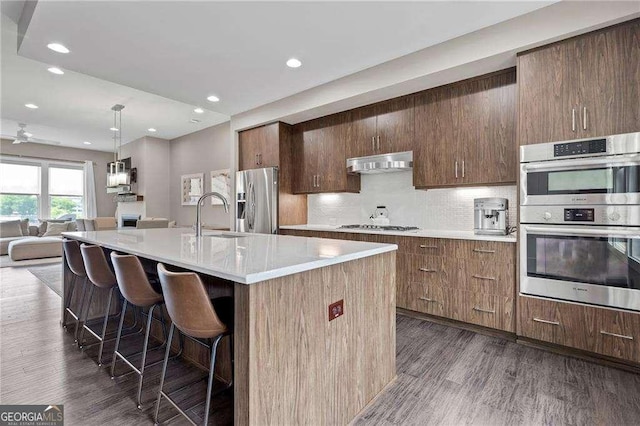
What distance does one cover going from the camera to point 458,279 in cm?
288

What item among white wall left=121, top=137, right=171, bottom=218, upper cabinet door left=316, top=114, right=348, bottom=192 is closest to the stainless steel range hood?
upper cabinet door left=316, top=114, right=348, bottom=192

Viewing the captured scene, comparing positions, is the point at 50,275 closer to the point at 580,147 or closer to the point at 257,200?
the point at 257,200

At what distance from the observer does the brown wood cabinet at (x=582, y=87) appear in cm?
209

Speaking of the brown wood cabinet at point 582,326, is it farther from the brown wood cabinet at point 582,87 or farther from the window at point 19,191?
the window at point 19,191

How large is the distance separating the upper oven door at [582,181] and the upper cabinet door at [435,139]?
2.56 ft

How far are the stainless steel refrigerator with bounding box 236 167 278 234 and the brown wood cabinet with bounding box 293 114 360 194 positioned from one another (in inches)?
15.7

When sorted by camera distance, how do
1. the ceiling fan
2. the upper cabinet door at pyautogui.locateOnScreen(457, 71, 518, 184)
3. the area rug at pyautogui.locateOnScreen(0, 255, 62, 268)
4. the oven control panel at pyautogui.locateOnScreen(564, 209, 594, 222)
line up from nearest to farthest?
the oven control panel at pyautogui.locateOnScreen(564, 209, 594, 222), the upper cabinet door at pyautogui.locateOnScreen(457, 71, 518, 184), the area rug at pyautogui.locateOnScreen(0, 255, 62, 268), the ceiling fan

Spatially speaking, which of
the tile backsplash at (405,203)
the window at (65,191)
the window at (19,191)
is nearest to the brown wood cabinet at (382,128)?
the tile backsplash at (405,203)

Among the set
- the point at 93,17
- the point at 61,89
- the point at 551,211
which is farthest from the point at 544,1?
the point at 61,89

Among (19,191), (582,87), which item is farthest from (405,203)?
(19,191)

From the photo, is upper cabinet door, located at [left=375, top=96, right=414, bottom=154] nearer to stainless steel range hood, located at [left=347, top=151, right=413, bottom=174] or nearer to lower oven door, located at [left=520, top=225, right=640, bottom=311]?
stainless steel range hood, located at [left=347, top=151, right=413, bottom=174]

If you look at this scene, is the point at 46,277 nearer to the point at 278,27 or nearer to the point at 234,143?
the point at 234,143

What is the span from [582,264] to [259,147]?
3964 millimetres

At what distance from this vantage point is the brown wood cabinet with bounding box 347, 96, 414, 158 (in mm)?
3472
